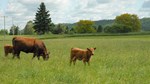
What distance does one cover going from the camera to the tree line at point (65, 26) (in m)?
125

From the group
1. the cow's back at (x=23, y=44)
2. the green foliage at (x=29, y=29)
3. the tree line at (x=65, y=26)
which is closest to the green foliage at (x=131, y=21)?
the tree line at (x=65, y=26)

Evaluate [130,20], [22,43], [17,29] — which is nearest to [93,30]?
[130,20]

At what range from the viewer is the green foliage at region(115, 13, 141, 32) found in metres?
181

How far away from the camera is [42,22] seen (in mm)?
123812

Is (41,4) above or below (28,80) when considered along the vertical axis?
above

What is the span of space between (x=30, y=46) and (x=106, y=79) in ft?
37.7

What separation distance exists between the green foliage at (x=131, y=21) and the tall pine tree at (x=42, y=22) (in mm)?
64985

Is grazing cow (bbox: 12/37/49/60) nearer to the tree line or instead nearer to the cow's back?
the cow's back

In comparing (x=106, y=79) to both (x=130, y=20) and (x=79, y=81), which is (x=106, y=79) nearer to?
(x=79, y=81)

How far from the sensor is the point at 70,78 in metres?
12.3

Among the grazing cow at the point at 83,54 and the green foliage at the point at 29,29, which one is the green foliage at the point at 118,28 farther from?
the grazing cow at the point at 83,54

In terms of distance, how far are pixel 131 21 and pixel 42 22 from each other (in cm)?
7219

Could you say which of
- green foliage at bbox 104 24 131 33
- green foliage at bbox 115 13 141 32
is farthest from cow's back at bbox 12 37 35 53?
green foliage at bbox 115 13 141 32

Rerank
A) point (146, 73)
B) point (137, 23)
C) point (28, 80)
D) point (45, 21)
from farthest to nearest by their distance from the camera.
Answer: point (137, 23)
point (45, 21)
point (146, 73)
point (28, 80)
